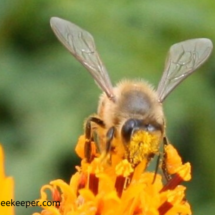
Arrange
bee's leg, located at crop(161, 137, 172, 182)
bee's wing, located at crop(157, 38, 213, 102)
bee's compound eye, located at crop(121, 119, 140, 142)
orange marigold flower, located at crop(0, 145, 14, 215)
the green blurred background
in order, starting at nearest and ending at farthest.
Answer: orange marigold flower, located at crop(0, 145, 14, 215) → bee's compound eye, located at crop(121, 119, 140, 142) → bee's leg, located at crop(161, 137, 172, 182) → bee's wing, located at crop(157, 38, 213, 102) → the green blurred background

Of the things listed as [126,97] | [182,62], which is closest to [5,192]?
[126,97]

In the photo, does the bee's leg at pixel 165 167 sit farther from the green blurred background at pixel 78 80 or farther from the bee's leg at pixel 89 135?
the green blurred background at pixel 78 80

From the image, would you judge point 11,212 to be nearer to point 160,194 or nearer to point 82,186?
point 82,186

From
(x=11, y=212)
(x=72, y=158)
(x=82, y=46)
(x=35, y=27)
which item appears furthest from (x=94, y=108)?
(x=11, y=212)

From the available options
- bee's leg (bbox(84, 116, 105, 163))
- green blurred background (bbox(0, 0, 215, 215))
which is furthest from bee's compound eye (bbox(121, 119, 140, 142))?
green blurred background (bbox(0, 0, 215, 215))

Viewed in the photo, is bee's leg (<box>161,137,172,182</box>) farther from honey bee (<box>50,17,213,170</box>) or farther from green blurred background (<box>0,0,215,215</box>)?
green blurred background (<box>0,0,215,215</box>)

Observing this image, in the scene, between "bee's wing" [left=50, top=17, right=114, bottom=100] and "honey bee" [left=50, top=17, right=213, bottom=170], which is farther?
"bee's wing" [left=50, top=17, right=114, bottom=100]

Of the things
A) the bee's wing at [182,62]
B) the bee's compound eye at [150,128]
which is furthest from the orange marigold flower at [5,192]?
the bee's wing at [182,62]

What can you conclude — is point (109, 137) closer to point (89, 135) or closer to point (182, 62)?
point (89, 135)
